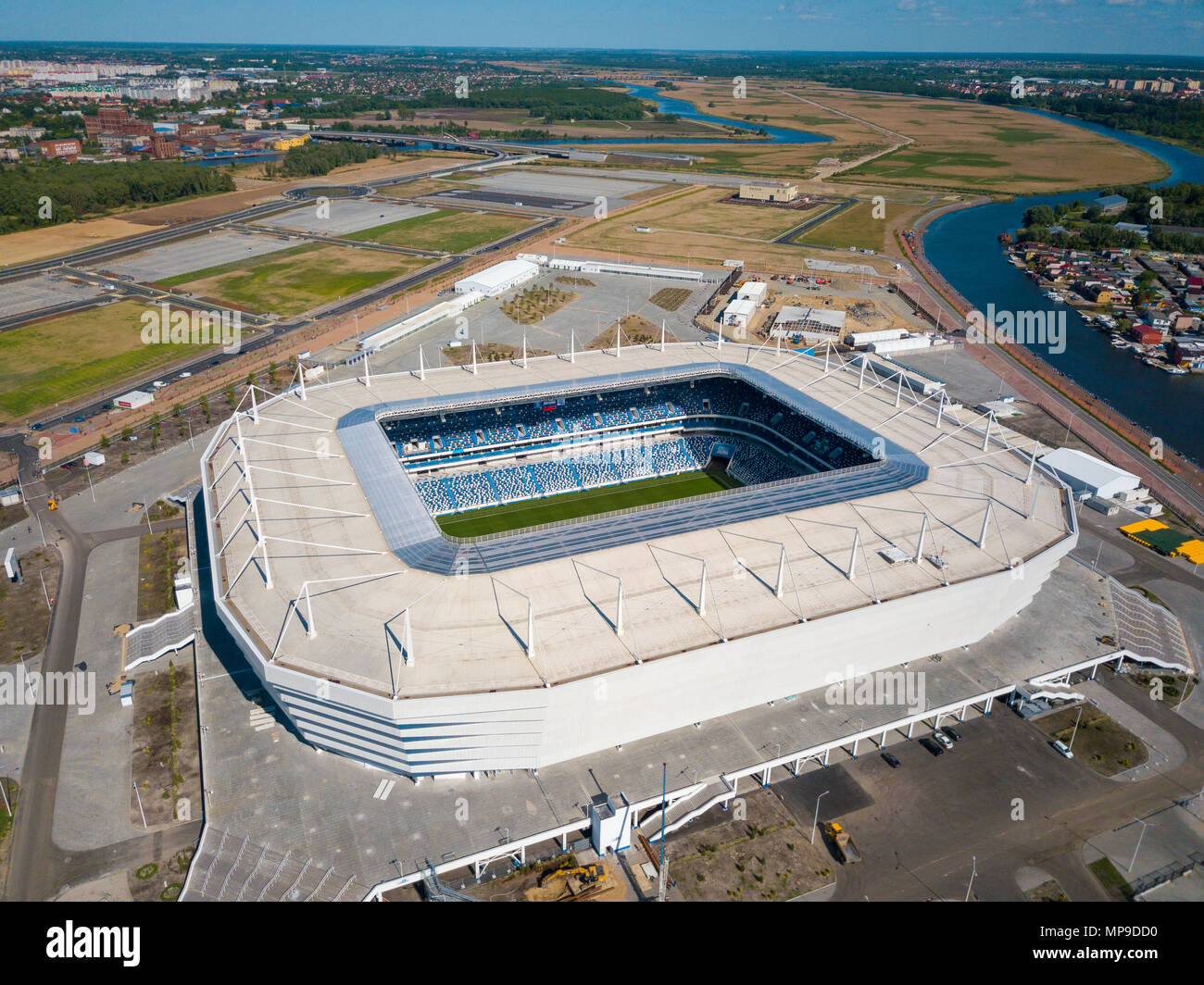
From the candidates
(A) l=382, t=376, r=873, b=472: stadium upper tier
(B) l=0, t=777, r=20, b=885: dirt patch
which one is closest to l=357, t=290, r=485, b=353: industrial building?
(A) l=382, t=376, r=873, b=472: stadium upper tier

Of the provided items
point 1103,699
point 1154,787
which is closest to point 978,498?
point 1103,699

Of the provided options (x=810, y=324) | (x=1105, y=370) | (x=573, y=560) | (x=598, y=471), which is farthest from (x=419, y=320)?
(x=1105, y=370)

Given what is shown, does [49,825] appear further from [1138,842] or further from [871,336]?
[871,336]

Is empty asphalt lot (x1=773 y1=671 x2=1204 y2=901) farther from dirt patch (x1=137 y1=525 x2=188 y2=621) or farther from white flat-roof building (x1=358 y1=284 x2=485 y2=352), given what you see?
white flat-roof building (x1=358 y1=284 x2=485 y2=352)

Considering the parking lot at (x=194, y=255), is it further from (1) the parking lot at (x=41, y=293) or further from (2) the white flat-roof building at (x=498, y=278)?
(2) the white flat-roof building at (x=498, y=278)

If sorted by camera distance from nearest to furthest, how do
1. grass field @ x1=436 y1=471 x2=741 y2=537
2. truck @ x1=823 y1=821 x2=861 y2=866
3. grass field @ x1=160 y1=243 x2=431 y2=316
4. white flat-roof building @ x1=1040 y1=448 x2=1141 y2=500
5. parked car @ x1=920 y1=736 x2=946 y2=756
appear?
truck @ x1=823 y1=821 x2=861 y2=866 < parked car @ x1=920 y1=736 x2=946 y2=756 < grass field @ x1=436 y1=471 x2=741 y2=537 < white flat-roof building @ x1=1040 y1=448 x2=1141 y2=500 < grass field @ x1=160 y1=243 x2=431 y2=316

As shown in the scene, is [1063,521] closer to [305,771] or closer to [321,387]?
[305,771]
